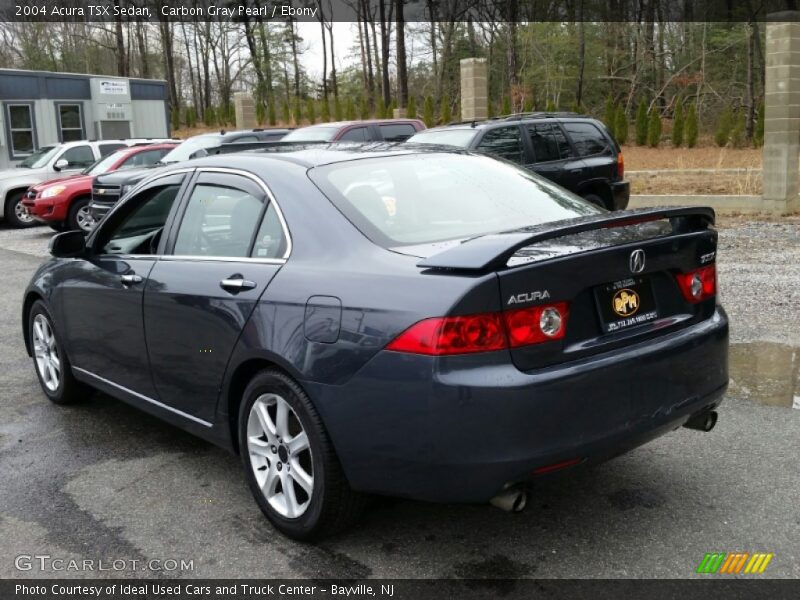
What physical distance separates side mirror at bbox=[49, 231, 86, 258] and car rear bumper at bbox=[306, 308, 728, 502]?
8.06 feet

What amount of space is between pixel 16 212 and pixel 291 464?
1659 cm

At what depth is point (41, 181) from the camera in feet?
58.1

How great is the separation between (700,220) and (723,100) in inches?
1514

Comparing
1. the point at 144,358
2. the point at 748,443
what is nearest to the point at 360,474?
the point at 144,358

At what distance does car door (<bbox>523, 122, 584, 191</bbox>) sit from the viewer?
1091 cm

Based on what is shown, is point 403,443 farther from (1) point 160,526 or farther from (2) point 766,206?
(2) point 766,206

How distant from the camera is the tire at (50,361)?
5.30 metres

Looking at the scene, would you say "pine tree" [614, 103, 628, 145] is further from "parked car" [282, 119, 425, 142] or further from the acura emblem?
the acura emblem

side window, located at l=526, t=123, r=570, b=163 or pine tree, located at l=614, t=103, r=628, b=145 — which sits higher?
pine tree, located at l=614, t=103, r=628, b=145

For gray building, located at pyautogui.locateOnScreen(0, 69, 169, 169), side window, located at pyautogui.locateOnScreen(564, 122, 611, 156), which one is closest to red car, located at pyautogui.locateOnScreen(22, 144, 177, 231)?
side window, located at pyautogui.locateOnScreen(564, 122, 611, 156)

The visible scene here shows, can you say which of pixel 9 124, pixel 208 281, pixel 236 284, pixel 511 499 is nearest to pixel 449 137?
pixel 208 281

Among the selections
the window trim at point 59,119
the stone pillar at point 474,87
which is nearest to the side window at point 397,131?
the stone pillar at point 474,87

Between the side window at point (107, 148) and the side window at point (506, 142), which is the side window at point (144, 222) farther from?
the side window at point (107, 148)

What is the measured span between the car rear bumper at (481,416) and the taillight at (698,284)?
0.35m
